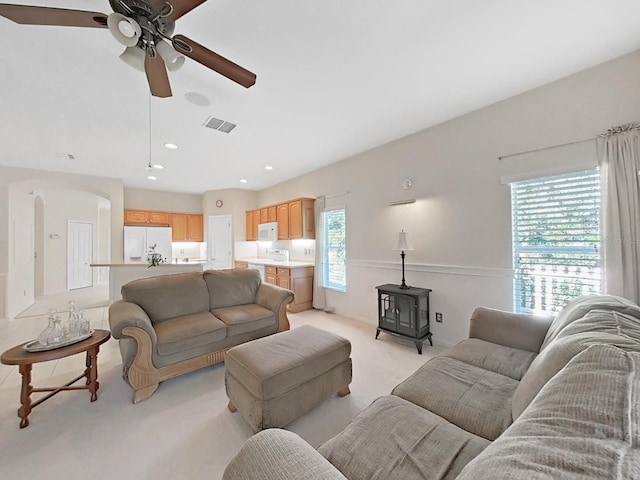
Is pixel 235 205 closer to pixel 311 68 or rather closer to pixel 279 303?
pixel 279 303

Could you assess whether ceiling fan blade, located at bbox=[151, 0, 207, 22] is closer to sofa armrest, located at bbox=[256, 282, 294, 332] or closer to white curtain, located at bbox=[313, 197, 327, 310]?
sofa armrest, located at bbox=[256, 282, 294, 332]

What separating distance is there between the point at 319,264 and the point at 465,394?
11.7ft

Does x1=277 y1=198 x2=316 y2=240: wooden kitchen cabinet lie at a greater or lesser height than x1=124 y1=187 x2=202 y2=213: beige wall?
lesser

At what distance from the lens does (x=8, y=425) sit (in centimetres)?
183

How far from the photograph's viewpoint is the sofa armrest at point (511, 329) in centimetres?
183

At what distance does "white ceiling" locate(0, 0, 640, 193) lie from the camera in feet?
5.35

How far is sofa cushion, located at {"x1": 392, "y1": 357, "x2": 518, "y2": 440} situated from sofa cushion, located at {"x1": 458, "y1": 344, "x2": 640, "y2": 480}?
23.4 inches

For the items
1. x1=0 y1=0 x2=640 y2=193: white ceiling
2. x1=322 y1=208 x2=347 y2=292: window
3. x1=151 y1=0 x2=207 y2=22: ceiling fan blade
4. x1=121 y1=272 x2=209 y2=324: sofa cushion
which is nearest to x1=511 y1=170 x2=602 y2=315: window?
x1=0 y1=0 x2=640 y2=193: white ceiling

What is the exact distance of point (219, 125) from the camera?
10.2 feet

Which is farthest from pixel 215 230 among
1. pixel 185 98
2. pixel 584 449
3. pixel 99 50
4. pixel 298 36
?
pixel 584 449

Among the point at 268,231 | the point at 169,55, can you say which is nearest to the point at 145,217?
the point at 268,231

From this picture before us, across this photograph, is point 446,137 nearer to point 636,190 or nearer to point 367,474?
point 636,190

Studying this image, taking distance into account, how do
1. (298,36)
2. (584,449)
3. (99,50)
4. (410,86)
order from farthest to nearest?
(410,86)
(99,50)
(298,36)
(584,449)

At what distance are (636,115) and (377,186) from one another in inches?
98.9
